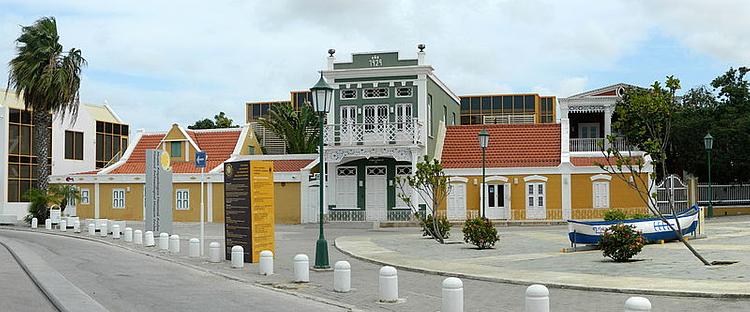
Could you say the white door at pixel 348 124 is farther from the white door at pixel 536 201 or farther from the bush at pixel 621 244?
the bush at pixel 621 244

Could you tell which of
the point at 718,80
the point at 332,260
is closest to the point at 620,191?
the point at 718,80

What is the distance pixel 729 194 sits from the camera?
41.4 metres

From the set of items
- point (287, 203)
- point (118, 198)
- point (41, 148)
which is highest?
point (41, 148)

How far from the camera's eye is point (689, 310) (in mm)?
11836

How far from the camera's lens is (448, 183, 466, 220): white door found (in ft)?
129

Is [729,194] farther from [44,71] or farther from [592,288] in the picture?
[44,71]

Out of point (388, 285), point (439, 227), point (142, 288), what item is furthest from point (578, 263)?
point (142, 288)

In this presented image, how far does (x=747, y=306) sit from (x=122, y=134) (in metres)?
55.2

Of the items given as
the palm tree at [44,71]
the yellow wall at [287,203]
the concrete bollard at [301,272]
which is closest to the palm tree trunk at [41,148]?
the palm tree at [44,71]

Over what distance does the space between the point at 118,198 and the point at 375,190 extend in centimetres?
1463

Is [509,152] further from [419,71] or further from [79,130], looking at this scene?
[79,130]

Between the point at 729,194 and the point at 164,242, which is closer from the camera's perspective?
the point at 164,242

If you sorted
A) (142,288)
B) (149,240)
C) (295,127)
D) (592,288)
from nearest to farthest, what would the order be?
1. (592,288)
2. (142,288)
3. (149,240)
4. (295,127)

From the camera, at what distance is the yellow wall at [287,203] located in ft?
134
